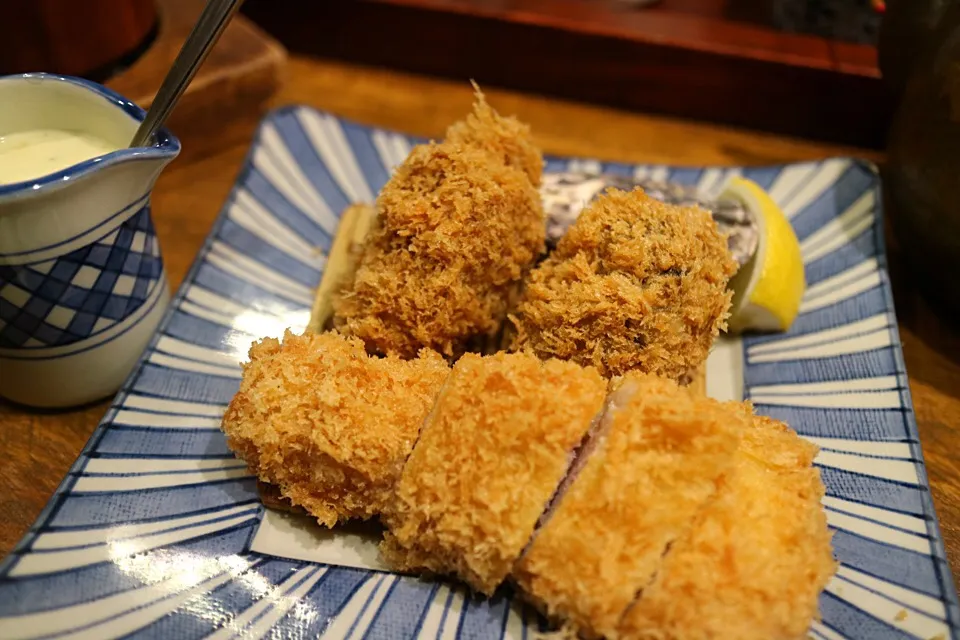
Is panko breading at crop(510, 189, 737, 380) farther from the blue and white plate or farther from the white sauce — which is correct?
the white sauce

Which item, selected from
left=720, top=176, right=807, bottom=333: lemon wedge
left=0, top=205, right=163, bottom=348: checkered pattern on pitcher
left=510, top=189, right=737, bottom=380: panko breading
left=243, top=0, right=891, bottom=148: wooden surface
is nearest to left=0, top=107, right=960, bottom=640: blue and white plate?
left=720, top=176, right=807, bottom=333: lemon wedge

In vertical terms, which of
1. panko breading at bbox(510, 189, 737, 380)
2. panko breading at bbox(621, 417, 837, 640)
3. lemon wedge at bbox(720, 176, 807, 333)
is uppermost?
lemon wedge at bbox(720, 176, 807, 333)

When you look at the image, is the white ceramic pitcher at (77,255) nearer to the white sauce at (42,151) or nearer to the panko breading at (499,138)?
the white sauce at (42,151)

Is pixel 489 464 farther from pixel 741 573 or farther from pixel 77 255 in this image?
pixel 77 255

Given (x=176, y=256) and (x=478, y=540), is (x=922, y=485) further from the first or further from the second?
(x=176, y=256)

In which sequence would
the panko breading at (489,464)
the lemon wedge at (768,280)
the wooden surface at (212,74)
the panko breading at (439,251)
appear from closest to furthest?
1. the panko breading at (489,464)
2. the panko breading at (439,251)
3. the lemon wedge at (768,280)
4. the wooden surface at (212,74)

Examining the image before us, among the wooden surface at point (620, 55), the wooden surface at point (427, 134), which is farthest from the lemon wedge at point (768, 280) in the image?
the wooden surface at point (620, 55)

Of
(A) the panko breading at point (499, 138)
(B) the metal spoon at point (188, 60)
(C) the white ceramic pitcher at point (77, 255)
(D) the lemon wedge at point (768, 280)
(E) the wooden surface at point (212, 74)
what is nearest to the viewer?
(C) the white ceramic pitcher at point (77, 255)

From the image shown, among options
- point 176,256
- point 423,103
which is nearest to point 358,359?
point 176,256

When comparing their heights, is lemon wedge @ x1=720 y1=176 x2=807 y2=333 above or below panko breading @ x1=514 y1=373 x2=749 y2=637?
above
